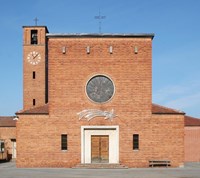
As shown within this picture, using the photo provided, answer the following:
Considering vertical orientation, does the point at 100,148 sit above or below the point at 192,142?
above

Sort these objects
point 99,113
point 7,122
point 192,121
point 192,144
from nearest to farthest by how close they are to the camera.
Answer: point 99,113 → point 192,144 → point 192,121 → point 7,122

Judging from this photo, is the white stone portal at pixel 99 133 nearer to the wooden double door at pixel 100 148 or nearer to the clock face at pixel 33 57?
the wooden double door at pixel 100 148

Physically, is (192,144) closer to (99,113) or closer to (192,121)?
(192,121)

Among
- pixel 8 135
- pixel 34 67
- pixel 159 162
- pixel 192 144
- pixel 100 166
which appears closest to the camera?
pixel 100 166

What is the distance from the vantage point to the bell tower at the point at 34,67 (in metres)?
47.4

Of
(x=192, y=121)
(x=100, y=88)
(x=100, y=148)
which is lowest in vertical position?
(x=100, y=148)

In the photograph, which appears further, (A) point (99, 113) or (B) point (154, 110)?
(B) point (154, 110)

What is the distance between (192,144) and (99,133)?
15.0 meters

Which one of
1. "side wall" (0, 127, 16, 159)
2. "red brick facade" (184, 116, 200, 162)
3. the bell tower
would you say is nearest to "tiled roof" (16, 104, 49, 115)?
the bell tower

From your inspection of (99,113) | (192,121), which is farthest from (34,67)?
(99,113)

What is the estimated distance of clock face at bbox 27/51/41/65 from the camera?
4816 centimetres

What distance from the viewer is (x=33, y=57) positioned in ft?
158

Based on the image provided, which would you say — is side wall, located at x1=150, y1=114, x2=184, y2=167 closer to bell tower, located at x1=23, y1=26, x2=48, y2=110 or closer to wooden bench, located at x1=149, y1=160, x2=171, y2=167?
wooden bench, located at x1=149, y1=160, x2=171, y2=167

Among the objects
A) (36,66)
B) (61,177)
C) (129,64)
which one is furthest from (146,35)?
(36,66)
